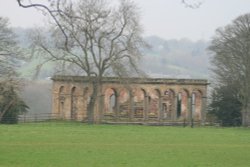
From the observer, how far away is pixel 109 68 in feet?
214

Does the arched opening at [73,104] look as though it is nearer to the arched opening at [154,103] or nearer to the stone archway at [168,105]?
the arched opening at [154,103]

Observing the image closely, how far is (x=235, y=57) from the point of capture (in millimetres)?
66188

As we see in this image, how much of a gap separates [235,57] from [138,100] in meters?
21.1

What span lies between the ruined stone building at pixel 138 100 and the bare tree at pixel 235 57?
8909 mm

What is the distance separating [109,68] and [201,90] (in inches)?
825

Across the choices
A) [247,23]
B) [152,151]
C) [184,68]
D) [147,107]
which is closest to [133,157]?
[152,151]

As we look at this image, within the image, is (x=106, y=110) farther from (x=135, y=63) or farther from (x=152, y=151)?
(x=152, y=151)

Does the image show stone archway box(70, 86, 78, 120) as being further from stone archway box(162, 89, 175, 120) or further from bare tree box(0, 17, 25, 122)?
bare tree box(0, 17, 25, 122)

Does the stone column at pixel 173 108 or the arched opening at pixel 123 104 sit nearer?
the arched opening at pixel 123 104

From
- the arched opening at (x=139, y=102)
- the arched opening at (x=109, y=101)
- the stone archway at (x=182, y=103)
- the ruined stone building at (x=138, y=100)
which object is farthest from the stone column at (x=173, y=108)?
the arched opening at (x=109, y=101)

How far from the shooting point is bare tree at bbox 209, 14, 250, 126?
66000mm

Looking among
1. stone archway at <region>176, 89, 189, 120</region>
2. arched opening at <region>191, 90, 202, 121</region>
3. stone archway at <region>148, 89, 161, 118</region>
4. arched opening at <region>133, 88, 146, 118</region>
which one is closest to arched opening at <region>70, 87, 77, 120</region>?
arched opening at <region>133, 88, 146, 118</region>

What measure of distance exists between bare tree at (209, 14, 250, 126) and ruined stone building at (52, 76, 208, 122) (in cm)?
891

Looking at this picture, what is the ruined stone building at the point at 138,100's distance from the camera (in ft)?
253
